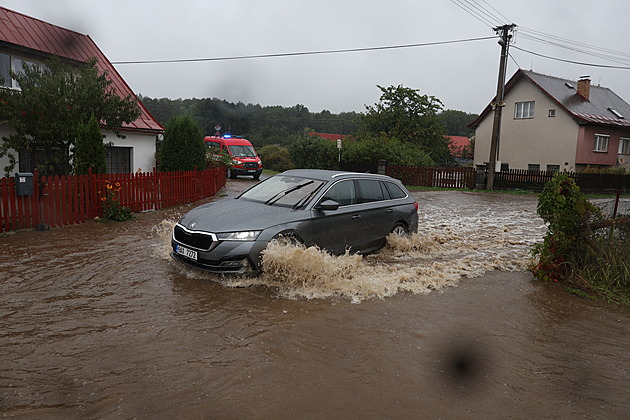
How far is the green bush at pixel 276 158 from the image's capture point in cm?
4061

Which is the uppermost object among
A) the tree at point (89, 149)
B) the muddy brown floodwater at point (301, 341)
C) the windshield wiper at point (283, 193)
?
the tree at point (89, 149)

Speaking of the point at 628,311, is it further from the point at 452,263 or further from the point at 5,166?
the point at 5,166

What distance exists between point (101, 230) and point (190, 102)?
7462cm

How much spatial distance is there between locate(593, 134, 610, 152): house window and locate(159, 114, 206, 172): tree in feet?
87.3

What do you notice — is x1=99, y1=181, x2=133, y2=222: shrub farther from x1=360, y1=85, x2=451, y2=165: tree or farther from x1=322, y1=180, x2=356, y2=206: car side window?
x1=360, y1=85, x2=451, y2=165: tree

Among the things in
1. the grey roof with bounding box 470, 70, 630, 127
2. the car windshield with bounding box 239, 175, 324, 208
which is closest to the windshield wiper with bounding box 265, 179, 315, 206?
the car windshield with bounding box 239, 175, 324, 208

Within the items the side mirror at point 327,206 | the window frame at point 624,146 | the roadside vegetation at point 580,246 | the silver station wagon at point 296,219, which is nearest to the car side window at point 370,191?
the silver station wagon at point 296,219

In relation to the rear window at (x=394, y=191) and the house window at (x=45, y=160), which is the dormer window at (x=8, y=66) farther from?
the rear window at (x=394, y=191)

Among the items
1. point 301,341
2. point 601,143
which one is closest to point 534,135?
point 601,143

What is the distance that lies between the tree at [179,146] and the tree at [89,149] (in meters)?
5.98

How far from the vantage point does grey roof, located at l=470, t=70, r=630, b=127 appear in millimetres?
30141

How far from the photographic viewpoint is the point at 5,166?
13023mm

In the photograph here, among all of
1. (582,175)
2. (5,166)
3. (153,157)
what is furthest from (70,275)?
(582,175)

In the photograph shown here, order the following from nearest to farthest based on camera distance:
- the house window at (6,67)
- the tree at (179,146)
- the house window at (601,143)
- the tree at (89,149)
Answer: the tree at (89,149) → the house window at (6,67) → the tree at (179,146) → the house window at (601,143)
